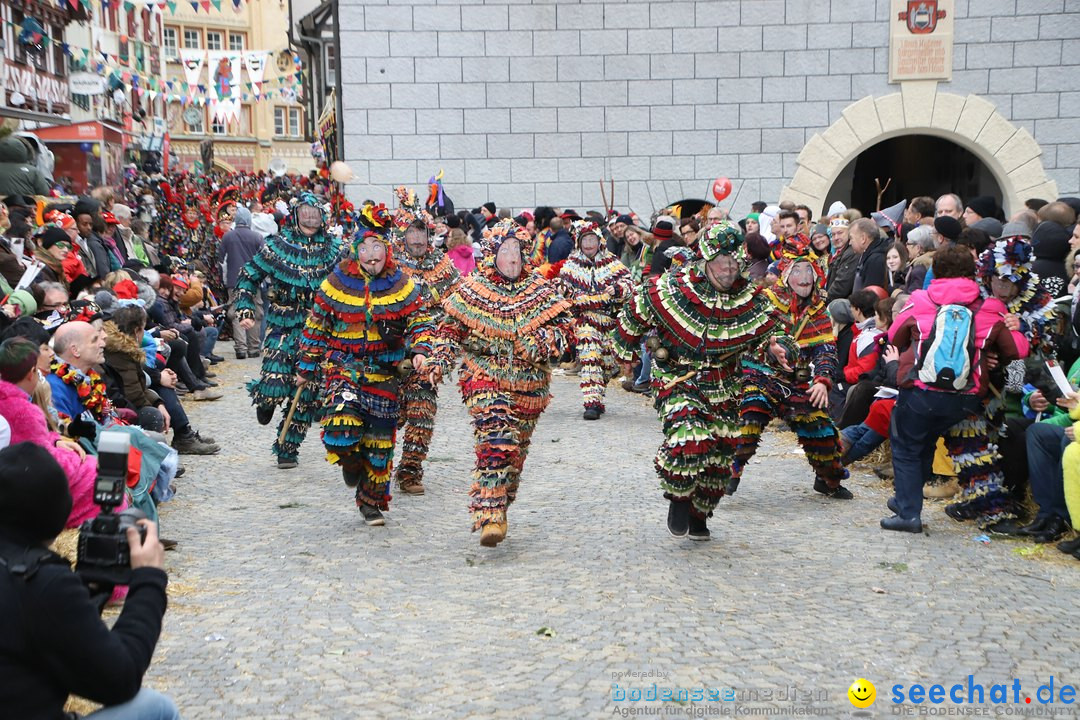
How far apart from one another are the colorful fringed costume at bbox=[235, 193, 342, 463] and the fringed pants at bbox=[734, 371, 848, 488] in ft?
11.5

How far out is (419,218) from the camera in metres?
10.9

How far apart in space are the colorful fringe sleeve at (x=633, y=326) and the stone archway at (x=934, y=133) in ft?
37.8

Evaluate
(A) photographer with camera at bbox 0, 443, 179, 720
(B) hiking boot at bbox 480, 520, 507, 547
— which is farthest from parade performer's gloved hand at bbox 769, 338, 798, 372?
(A) photographer with camera at bbox 0, 443, 179, 720

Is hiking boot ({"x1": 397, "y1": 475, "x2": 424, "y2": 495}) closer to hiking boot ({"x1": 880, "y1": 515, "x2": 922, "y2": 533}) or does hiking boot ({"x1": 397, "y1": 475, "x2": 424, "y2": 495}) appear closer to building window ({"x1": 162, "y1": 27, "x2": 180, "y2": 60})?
hiking boot ({"x1": 880, "y1": 515, "x2": 922, "y2": 533})

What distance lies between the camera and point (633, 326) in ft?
23.4

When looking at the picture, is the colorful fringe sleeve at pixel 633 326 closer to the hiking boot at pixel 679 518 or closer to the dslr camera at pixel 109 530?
the hiking boot at pixel 679 518

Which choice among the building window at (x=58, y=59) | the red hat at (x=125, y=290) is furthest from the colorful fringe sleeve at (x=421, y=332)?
the building window at (x=58, y=59)

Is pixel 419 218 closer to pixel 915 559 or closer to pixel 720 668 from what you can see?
pixel 915 559

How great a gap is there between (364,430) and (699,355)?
2.20 metres

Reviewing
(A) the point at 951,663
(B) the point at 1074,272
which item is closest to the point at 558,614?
(A) the point at 951,663

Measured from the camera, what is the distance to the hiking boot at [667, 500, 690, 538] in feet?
23.7

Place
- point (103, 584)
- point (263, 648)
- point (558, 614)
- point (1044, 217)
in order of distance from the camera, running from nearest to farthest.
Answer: point (103, 584)
point (263, 648)
point (558, 614)
point (1044, 217)

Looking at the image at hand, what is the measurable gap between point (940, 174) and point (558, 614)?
17.4 meters

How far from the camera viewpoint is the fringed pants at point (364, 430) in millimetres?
7629
